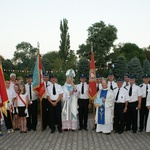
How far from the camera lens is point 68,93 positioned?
9.80 metres

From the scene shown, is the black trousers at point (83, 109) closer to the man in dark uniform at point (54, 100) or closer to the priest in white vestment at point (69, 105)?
the priest in white vestment at point (69, 105)

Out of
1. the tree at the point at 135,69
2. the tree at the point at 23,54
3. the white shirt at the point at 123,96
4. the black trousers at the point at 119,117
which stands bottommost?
the black trousers at the point at 119,117

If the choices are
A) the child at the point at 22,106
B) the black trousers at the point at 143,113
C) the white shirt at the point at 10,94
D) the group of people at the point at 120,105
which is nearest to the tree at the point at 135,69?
the black trousers at the point at 143,113

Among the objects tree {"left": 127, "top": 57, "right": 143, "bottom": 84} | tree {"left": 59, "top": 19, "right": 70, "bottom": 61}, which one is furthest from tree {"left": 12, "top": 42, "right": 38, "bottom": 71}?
tree {"left": 127, "top": 57, "right": 143, "bottom": 84}

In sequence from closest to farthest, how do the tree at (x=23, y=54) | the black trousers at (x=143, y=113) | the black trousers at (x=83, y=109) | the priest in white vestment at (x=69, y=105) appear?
the black trousers at (x=143, y=113) → the priest in white vestment at (x=69, y=105) → the black trousers at (x=83, y=109) → the tree at (x=23, y=54)

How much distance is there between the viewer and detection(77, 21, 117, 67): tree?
162 feet

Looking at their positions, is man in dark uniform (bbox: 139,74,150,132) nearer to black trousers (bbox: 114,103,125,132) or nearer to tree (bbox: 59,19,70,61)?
black trousers (bbox: 114,103,125,132)

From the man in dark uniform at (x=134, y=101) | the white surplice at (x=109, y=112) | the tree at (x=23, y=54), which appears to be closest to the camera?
the white surplice at (x=109, y=112)

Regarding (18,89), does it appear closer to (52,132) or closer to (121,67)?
(52,132)

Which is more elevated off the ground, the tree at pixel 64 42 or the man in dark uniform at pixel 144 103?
the tree at pixel 64 42

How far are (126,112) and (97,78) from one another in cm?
182

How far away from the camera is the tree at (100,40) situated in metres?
49.4

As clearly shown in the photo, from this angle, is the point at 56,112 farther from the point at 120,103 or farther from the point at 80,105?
the point at 120,103

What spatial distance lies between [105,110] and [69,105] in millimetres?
→ 1390
